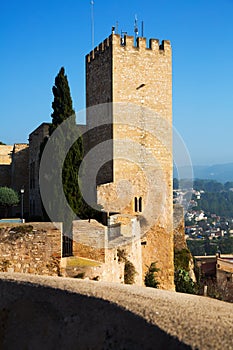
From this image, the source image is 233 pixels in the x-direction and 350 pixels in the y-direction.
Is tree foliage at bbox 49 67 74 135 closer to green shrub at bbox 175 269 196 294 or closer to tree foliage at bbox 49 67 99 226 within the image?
tree foliage at bbox 49 67 99 226

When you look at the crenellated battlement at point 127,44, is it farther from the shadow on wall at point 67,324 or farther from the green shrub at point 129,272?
the shadow on wall at point 67,324

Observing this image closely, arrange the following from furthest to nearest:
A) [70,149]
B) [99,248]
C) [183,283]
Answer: [183,283] < [70,149] < [99,248]

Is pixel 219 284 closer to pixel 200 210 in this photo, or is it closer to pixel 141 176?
pixel 141 176

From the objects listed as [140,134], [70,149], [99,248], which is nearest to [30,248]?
[99,248]

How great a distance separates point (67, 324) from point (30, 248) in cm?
449

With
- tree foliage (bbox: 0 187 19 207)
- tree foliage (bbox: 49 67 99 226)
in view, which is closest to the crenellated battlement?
tree foliage (bbox: 49 67 99 226)

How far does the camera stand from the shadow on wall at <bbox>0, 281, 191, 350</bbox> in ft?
10.5

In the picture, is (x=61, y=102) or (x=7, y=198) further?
(x=7, y=198)

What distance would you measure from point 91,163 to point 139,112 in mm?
2694

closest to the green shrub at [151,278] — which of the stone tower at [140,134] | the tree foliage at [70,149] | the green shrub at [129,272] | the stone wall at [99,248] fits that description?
the stone tower at [140,134]

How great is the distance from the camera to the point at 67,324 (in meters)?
3.71

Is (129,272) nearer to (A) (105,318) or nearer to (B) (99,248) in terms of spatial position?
(B) (99,248)

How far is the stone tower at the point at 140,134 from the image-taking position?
17.7 m

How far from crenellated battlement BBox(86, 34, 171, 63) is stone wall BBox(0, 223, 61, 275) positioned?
11252mm
